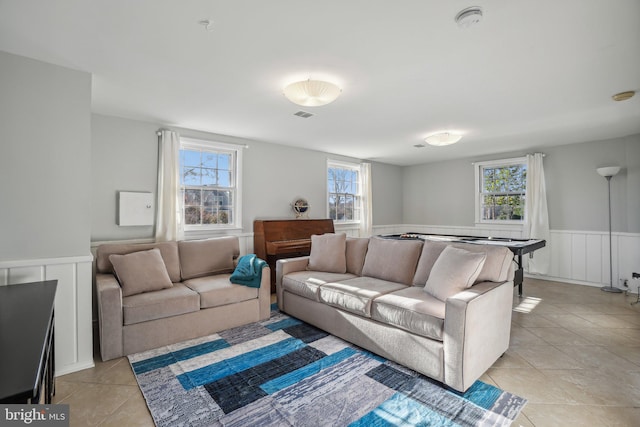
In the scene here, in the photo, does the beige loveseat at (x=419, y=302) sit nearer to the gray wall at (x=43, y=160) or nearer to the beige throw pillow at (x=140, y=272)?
the beige throw pillow at (x=140, y=272)

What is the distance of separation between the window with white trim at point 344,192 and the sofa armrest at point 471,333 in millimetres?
3984

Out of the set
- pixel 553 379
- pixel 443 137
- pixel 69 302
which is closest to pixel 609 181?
pixel 443 137

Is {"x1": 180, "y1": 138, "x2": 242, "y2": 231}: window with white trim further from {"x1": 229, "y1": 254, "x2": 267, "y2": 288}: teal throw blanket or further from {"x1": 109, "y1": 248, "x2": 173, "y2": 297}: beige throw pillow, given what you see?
{"x1": 229, "y1": 254, "x2": 267, "y2": 288}: teal throw blanket

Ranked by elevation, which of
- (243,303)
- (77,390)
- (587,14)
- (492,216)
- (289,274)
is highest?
(587,14)

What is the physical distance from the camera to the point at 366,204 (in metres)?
6.75

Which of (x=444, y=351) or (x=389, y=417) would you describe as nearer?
(x=389, y=417)

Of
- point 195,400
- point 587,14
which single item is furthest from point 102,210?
point 587,14

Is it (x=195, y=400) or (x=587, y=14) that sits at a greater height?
(x=587, y=14)

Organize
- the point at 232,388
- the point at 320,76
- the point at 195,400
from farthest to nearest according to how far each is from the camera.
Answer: the point at 320,76, the point at 232,388, the point at 195,400

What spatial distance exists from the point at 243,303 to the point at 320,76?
98.8 inches

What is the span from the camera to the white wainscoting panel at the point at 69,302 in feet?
7.68

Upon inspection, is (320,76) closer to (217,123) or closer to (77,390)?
(217,123)

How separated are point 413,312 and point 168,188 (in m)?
3.44

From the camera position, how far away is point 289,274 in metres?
3.75
